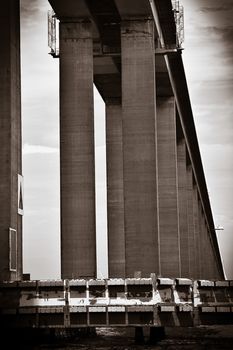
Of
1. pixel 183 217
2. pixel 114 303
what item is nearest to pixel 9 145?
pixel 114 303

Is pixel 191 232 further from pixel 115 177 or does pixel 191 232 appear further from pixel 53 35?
pixel 53 35

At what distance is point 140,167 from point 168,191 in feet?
60.6

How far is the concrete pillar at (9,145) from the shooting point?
A: 29969mm

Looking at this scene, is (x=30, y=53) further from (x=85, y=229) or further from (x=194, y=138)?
(x=194, y=138)

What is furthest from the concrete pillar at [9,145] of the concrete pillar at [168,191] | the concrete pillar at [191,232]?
the concrete pillar at [191,232]

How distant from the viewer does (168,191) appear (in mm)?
60531

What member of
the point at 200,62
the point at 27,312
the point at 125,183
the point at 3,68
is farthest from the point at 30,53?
the point at 27,312

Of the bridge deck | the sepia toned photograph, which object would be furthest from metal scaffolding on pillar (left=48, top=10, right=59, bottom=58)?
the bridge deck

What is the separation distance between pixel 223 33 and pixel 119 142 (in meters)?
11.3

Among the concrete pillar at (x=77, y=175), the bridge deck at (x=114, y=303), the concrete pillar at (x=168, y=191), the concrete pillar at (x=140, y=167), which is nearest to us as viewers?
the bridge deck at (x=114, y=303)

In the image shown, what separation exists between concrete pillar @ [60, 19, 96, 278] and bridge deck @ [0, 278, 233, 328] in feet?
56.5

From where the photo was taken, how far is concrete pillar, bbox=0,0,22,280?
98.3ft

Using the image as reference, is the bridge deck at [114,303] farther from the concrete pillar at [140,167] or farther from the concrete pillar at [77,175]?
the concrete pillar at [77,175]

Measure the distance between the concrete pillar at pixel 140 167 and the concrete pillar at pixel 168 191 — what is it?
51.0 ft
